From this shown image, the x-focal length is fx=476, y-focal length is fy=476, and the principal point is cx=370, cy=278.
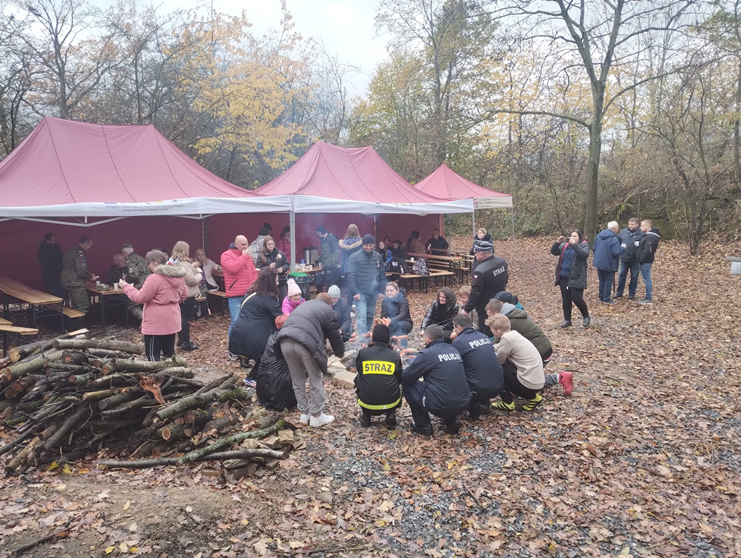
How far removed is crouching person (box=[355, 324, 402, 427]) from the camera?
15.5 ft

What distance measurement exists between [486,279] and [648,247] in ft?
18.6

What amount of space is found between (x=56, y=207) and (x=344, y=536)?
7.12 m

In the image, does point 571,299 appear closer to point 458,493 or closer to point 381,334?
point 381,334

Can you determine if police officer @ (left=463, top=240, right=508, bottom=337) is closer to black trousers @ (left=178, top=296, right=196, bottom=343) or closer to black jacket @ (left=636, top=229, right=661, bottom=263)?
black trousers @ (left=178, top=296, right=196, bottom=343)

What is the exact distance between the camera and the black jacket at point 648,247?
400 inches

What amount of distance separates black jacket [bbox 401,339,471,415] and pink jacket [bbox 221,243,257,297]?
11.9ft

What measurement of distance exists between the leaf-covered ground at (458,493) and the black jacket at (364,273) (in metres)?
2.33

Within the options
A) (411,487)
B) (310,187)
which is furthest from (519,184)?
(411,487)

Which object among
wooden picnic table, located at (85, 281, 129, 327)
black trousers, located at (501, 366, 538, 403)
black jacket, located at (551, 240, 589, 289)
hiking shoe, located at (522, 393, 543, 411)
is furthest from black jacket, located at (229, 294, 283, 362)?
black jacket, located at (551, 240, 589, 289)

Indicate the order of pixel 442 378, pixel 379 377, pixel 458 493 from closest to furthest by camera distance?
pixel 458 493, pixel 442 378, pixel 379 377

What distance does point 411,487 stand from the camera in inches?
157

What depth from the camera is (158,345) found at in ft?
19.4

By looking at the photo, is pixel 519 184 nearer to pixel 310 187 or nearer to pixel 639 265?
pixel 639 265

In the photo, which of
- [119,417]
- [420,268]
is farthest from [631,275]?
[119,417]
